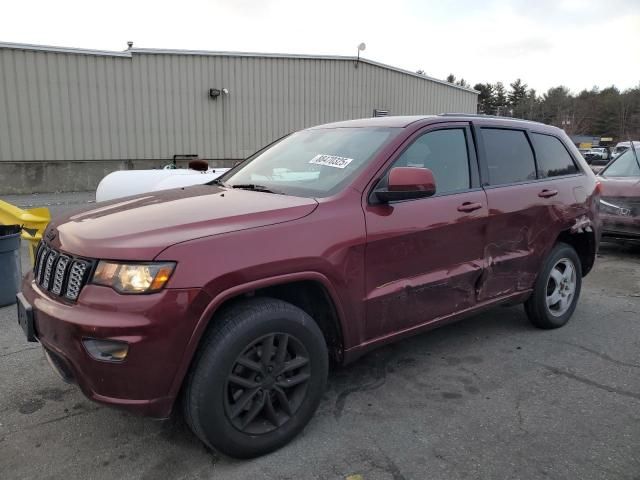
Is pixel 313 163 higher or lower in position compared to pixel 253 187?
higher

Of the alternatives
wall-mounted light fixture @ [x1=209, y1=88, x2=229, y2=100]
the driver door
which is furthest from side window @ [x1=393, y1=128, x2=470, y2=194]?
wall-mounted light fixture @ [x1=209, y1=88, x2=229, y2=100]

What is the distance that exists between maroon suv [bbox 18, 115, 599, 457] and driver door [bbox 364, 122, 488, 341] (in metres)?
0.01

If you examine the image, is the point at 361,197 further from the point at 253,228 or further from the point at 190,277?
the point at 190,277

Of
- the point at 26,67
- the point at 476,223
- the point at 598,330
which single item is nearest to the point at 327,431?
the point at 476,223

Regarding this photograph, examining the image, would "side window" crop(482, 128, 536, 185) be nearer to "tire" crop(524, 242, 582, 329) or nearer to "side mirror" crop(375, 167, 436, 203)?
"tire" crop(524, 242, 582, 329)

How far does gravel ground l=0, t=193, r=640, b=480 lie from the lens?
2.59 m

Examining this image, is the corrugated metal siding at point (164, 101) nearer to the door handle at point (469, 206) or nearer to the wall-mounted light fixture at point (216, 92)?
the wall-mounted light fixture at point (216, 92)

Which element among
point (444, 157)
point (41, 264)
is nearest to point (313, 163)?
point (444, 157)

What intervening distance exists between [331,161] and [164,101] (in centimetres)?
1381

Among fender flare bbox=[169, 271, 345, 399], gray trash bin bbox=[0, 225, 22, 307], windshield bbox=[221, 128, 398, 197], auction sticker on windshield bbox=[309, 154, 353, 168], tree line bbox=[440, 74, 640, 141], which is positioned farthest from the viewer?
tree line bbox=[440, 74, 640, 141]

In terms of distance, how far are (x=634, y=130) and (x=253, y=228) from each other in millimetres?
76072

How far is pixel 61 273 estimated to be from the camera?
2531mm

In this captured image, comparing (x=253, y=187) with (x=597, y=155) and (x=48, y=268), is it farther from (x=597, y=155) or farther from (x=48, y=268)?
(x=597, y=155)

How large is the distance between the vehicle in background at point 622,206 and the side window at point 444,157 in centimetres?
506
